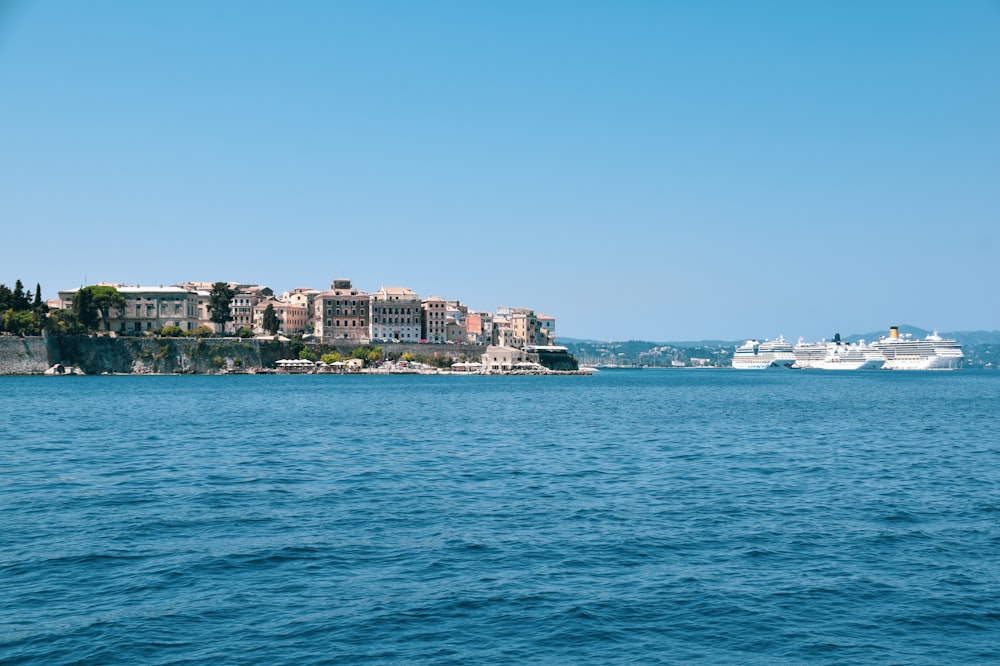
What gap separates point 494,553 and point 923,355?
199270 millimetres

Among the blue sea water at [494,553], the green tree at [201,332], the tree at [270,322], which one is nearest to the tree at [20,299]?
the green tree at [201,332]

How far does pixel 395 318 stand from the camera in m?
139

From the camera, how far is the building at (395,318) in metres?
138

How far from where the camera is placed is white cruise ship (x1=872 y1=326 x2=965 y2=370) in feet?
629

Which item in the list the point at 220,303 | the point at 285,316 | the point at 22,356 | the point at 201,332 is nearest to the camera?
the point at 22,356

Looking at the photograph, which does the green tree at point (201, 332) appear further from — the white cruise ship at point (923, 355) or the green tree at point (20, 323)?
the white cruise ship at point (923, 355)

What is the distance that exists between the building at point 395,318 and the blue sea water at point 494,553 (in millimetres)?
105177

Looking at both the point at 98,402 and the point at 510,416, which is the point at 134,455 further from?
the point at 98,402

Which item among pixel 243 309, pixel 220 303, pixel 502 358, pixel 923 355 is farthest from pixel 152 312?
pixel 923 355

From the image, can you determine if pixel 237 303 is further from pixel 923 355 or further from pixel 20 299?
pixel 923 355

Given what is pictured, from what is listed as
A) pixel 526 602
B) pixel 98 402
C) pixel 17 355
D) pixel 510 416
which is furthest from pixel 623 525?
pixel 17 355

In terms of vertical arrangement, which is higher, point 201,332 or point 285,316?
point 285,316

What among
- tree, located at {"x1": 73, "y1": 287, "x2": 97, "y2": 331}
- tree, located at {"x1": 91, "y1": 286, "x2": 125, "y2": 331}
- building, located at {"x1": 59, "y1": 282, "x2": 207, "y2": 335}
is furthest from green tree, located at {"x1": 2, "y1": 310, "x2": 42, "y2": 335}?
building, located at {"x1": 59, "y1": 282, "x2": 207, "y2": 335}

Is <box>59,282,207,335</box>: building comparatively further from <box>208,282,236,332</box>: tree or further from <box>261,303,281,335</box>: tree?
<box>261,303,281,335</box>: tree
